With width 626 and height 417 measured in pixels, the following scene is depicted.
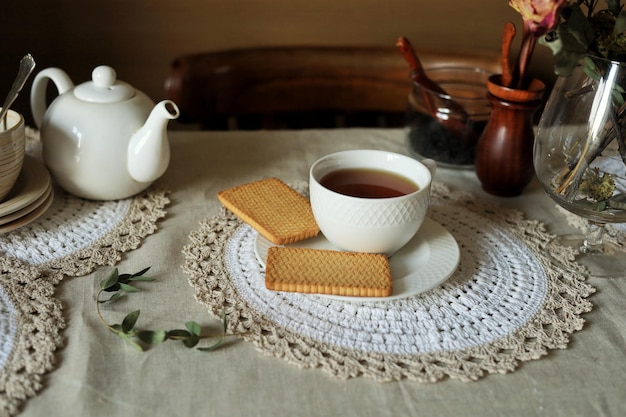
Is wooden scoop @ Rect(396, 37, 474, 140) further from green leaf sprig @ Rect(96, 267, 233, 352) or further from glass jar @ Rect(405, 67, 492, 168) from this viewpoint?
green leaf sprig @ Rect(96, 267, 233, 352)

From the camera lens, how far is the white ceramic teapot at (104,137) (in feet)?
2.68

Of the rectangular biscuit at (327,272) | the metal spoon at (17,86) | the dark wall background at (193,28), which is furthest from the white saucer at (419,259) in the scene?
the dark wall background at (193,28)

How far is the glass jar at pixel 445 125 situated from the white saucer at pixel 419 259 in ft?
0.82

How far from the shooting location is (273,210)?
31.4 inches

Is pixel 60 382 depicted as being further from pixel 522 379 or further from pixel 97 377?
pixel 522 379

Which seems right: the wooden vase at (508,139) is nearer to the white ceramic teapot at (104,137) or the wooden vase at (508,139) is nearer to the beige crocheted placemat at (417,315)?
the beige crocheted placemat at (417,315)

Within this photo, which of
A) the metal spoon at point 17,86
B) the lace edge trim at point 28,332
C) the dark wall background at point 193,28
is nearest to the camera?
the lace edge trim at point 28,332

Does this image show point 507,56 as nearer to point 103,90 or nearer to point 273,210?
point 273,210

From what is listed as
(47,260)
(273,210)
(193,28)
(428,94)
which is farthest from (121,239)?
(193,28)

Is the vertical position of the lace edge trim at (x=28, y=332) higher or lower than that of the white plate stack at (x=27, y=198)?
lower

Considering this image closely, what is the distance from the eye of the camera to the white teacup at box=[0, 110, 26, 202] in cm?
74

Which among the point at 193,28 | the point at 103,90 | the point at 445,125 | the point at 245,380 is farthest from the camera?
the point at 193,28

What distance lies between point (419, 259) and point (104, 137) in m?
0.43

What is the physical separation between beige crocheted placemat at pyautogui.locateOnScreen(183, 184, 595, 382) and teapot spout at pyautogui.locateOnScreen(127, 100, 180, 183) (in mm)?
112
